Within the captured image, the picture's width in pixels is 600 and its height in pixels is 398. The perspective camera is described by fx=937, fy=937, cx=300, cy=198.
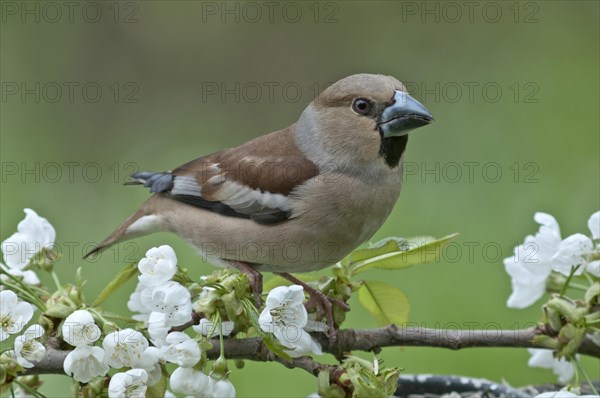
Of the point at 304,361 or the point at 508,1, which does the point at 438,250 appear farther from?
the point at 508,1

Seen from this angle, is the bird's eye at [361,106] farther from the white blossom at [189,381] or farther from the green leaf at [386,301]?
the white blossom at [189,381]

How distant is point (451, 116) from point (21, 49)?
357 centimetres

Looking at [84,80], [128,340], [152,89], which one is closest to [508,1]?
[152,89]

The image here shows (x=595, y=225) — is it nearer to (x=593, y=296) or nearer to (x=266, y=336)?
(x=593, y=296)

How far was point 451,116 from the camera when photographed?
5820 mm

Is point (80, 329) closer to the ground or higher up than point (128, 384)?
higher up

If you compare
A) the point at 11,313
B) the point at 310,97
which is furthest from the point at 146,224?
the point at 310,97

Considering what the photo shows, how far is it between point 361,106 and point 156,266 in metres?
1.00

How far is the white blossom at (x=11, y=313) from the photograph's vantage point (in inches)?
81.3

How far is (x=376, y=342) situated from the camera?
7.66 feet

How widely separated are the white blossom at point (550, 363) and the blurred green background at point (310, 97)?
0.62m

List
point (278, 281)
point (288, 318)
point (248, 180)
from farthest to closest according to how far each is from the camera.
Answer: point (248, 180)
point (278, 281)
point (288, 318)

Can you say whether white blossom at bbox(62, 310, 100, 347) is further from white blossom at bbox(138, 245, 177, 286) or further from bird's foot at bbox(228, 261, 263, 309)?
bird's foot at bbox(228, 261, 263, 309)

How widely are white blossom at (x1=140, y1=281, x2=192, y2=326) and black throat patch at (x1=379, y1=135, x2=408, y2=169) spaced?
96 cm
